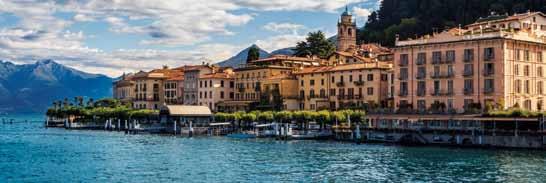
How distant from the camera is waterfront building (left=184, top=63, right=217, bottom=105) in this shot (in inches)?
6235

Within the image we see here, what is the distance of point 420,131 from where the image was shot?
93625mm

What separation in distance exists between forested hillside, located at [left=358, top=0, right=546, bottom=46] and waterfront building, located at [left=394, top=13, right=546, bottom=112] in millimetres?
36270

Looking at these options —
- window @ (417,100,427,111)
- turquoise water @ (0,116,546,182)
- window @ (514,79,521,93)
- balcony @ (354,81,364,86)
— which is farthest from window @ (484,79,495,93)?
balcony @ (354,81,364,86)

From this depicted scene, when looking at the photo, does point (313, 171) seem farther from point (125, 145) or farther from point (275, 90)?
point (275, 90)

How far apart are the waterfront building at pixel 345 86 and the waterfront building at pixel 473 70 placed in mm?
13784

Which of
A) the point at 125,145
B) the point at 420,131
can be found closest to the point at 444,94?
the point at 420,131

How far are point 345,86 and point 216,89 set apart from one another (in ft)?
114

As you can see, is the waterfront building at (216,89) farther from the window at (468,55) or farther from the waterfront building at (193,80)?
the window at (468,55)

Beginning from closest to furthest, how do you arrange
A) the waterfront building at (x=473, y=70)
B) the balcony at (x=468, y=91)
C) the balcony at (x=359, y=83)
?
1. the waterfront building at (x=473, y=70)
2. the balcony at (x=468, y=91)
3. the balcony at (x=359, y=83)

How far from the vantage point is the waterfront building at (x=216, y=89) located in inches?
6043

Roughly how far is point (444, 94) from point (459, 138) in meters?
11.6

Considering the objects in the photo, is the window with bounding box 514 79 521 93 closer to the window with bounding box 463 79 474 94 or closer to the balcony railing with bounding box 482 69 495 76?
the balcony railing with bounding box 482 69 495 76

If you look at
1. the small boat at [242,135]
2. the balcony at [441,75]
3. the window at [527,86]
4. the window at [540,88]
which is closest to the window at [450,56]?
the balcony at [441,75]

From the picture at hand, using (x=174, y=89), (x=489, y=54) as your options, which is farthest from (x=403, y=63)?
(x=174, y=89)
